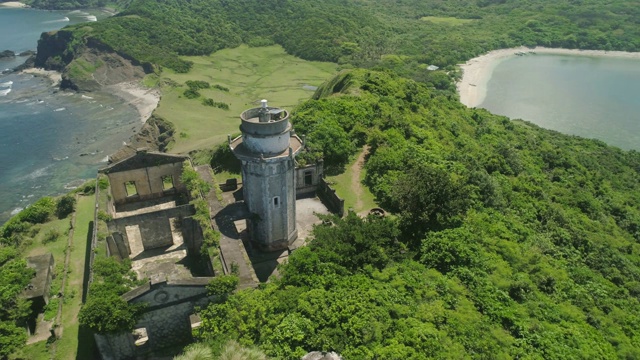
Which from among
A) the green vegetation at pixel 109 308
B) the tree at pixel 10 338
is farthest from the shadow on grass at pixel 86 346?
the tree at pixel 10 338

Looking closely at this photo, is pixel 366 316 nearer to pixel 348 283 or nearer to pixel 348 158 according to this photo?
pixel 348 283

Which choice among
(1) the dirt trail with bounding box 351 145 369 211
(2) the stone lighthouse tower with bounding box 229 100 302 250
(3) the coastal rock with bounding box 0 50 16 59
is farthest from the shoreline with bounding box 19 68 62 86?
(2) the stone lighthouse tower with bounding box 229 100 302 250

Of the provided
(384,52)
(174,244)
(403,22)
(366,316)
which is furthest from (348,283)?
(403,22)

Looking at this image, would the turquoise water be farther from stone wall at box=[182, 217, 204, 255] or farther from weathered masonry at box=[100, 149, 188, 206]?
stone wall at box=[182, 217, 204, 255]

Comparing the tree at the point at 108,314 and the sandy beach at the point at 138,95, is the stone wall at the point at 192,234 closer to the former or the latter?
Answer: the tree at the point at 108,314

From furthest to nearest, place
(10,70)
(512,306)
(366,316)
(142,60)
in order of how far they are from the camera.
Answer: (10,70) < (142,60) < (512,306) < (366,316)

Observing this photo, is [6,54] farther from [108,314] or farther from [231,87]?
[108,314]

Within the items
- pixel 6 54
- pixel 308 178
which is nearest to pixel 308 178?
pixel 308 178
